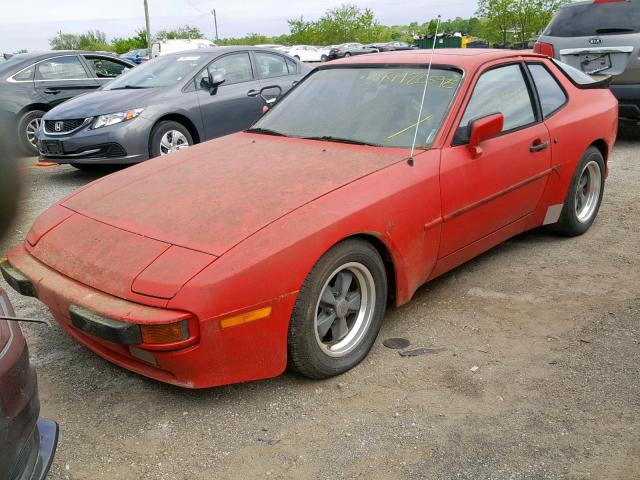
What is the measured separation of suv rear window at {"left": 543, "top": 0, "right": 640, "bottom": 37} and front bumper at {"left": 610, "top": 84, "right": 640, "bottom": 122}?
0.64 meters

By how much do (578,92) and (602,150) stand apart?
520mm

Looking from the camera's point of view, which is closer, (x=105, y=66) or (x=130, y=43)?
(x=105, y=66)

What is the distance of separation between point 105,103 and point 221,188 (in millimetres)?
4544

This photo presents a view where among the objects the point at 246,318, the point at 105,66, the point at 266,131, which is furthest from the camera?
the point at 105,66

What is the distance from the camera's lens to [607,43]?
733 cm

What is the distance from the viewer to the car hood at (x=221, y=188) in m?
2.66

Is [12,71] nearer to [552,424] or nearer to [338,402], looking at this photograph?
[338,402]

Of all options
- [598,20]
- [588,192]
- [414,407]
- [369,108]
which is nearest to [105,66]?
[598,20]

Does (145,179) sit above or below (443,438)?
above

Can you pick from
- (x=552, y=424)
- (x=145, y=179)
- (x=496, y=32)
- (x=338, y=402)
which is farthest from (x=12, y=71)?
(x=496, y=32)

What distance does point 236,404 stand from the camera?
106 inches

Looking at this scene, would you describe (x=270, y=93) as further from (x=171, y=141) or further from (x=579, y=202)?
(x=579, y=202)

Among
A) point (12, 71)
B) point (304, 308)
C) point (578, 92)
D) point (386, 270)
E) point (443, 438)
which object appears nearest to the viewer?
point (443, 438)

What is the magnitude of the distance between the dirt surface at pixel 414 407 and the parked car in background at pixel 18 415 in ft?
1.61
